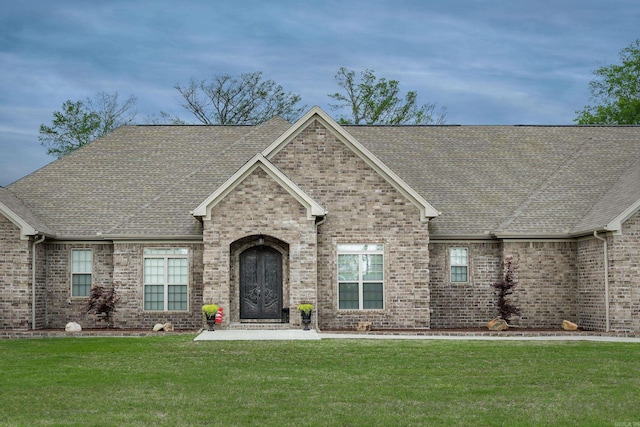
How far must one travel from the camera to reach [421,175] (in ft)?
101

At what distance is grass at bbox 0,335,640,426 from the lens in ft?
41.4

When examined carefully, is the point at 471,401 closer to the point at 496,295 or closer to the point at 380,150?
the point at 496,295

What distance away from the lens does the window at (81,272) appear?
28109 mm

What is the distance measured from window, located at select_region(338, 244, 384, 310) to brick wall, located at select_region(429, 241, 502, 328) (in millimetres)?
2073

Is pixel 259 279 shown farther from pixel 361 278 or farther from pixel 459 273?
pixel 459 273

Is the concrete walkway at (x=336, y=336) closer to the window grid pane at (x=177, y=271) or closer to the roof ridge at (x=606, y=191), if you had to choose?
the window grid pane at (x=177, y=271)

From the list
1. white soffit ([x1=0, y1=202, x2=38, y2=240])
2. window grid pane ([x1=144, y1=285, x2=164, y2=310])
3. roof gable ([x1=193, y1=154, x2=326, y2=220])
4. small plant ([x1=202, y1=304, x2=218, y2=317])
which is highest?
roof gable ([x1=193, y1=154, x2=326, y2=220])

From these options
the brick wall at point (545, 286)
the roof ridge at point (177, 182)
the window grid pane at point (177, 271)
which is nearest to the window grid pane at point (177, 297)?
the window grid pane at point (177, 271)

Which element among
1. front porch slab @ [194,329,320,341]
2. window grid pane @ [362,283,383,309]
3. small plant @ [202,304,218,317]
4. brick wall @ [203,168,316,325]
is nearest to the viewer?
front porch slab @ [194,329,320,341]

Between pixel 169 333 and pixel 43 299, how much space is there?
4922 millimetres

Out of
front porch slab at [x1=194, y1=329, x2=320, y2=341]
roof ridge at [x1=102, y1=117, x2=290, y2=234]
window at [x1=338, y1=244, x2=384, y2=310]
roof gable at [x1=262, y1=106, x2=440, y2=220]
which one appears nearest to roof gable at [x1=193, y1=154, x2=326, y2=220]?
roof gable at [x1=262, y1=106, x2=440, y2=220]

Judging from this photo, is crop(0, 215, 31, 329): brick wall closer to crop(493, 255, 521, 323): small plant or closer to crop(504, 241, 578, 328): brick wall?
crop(493, 255, 521, 323): small plant

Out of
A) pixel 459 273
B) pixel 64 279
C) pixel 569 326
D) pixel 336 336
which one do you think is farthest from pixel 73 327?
pixel 569 326

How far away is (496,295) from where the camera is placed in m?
28.3
